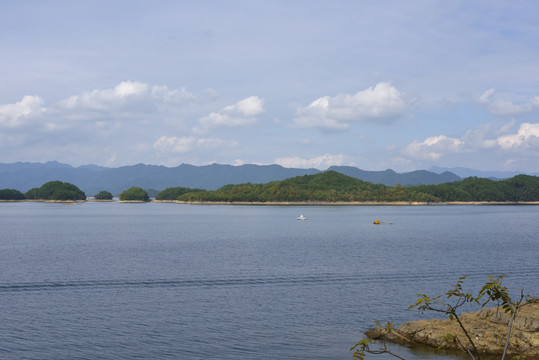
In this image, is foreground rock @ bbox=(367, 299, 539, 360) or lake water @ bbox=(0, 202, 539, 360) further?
lake water @ bbox=(0, 202, 539, 360)

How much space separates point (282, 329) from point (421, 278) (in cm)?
2656

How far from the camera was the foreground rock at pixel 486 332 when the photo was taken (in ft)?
100.0

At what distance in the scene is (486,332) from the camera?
32188mm

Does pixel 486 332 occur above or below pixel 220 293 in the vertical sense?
above

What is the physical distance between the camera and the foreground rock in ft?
100.0

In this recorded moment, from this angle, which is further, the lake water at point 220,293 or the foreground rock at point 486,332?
the lake water at point 220,293

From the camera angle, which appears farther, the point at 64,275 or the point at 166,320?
the point at 64,275

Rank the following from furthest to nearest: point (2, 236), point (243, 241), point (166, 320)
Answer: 1. point (2, 236)
2. point (243, 241)
3. point (166, 320)

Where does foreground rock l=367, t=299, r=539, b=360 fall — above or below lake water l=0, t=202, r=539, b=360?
above

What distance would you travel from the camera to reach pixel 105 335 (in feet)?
112

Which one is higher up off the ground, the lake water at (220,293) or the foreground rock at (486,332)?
the foreground rock at (486,332)

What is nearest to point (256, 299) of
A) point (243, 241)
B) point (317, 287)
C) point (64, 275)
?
point (317, 287)

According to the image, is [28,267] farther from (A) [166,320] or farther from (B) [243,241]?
(B) [243,241]

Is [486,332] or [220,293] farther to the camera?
[220,293]
